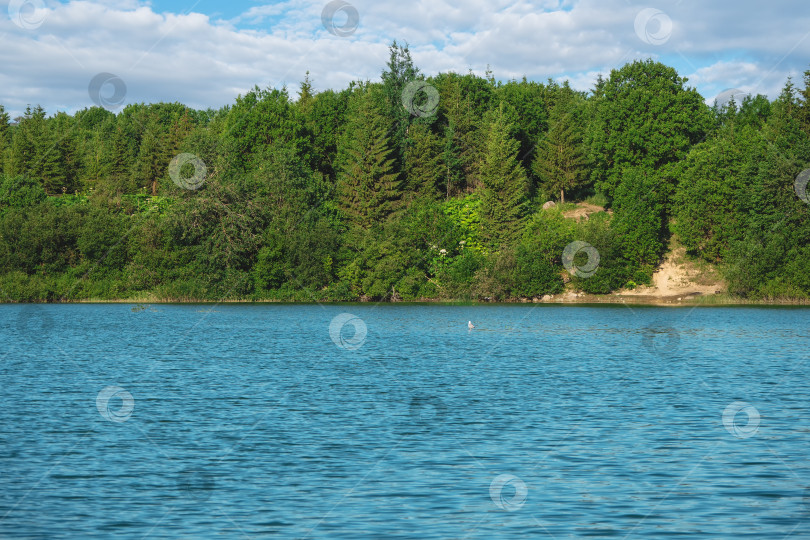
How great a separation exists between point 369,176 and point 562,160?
2926cm

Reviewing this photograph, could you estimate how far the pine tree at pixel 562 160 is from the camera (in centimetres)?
12262

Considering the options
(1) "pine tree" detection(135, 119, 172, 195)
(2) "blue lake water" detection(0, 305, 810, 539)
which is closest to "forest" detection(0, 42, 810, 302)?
(1) "pine tree" detection(135, 119, 172, 195)

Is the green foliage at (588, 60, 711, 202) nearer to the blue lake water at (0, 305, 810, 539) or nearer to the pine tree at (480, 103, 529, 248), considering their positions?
the pine tree at (480, 103, 529, 248)

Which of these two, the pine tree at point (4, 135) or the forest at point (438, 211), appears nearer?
the forest at point (438, 211)

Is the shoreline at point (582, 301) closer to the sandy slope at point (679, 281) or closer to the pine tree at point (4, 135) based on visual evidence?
the sandy slope at point (679, 281)

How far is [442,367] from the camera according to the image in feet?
138

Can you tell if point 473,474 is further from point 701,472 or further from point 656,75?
point 656,75

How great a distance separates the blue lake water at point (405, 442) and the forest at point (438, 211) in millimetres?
54519

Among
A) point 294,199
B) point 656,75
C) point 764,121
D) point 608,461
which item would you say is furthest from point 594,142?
point 608,461

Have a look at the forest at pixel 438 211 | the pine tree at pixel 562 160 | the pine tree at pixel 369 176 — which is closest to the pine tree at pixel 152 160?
the forest at pixel 438 211

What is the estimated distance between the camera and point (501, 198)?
11169 centimetres

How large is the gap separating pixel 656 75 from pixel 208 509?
115248mm

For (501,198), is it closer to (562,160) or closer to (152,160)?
(562,160)

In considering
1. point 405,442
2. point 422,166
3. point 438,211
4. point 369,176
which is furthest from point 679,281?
point 405,442
